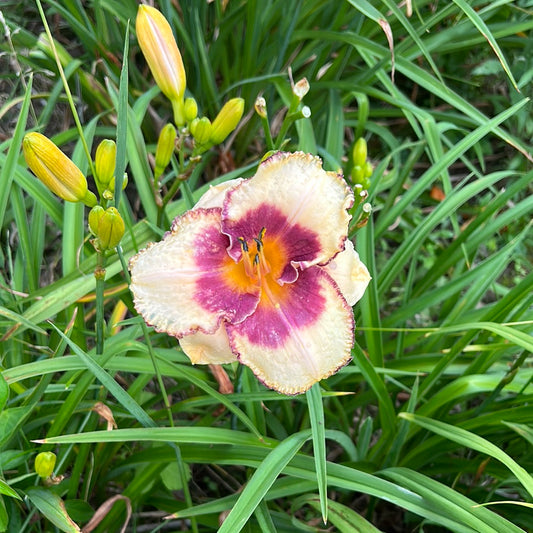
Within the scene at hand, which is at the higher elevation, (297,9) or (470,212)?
(297,9)

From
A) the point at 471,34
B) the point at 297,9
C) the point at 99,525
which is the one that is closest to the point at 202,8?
the point at 297,9

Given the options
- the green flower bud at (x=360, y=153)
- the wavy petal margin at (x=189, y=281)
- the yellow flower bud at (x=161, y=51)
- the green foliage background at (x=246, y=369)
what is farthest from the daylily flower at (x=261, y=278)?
the green flower bud at (x=360, y=153)

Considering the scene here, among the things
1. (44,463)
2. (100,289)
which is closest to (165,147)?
(100,289)

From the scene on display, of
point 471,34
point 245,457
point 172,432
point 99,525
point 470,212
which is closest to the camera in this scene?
point 172,432

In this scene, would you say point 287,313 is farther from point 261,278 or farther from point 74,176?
point 74,176

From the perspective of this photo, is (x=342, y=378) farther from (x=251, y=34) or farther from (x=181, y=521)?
(x=251, y=34)

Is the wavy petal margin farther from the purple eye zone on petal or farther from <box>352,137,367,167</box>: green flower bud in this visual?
<box>352,137,367,167</box>: green flower bud
